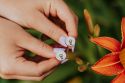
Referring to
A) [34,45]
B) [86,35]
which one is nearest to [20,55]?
[34,45]

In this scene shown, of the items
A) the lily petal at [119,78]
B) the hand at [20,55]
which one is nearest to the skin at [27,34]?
the hand at [20,55]

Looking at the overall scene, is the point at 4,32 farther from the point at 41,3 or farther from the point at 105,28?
the point at 105,28

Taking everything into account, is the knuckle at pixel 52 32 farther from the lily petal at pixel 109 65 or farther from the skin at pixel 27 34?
the lily petal at pixel 109 65

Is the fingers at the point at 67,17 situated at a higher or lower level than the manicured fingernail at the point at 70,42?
higher

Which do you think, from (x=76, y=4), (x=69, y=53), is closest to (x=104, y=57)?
(x=69, y=53)

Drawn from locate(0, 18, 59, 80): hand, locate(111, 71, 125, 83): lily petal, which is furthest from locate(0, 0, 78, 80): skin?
locate(111, 71, 125, 83): lily petal

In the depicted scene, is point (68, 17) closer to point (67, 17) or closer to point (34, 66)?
point (67, 17)

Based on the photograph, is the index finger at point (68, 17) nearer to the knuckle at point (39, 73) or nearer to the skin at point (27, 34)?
the skin at point (27, 34)

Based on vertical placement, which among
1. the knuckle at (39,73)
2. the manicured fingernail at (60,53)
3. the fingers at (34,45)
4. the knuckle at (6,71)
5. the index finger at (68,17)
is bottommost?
the knuckle at (39,73)
